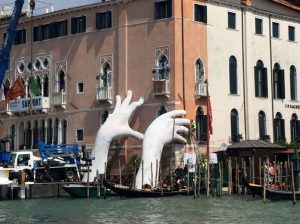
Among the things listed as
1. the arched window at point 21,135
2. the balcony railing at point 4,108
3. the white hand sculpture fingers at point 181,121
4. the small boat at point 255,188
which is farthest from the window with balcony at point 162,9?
the balcony railing at point 4,108

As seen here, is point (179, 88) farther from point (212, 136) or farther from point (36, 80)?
point (36, 80)

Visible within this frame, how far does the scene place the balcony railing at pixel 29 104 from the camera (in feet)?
161

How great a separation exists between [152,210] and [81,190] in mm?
8980

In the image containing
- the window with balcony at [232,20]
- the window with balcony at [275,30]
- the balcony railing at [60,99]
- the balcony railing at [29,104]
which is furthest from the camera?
the balcony railing at [29,104]

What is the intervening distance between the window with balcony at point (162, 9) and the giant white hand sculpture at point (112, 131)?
4.84m

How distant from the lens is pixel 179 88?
43.5m

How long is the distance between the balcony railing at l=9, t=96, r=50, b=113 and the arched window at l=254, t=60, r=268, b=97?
499 inches

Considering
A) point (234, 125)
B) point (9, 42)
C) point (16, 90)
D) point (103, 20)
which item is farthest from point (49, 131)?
point (234, 125)

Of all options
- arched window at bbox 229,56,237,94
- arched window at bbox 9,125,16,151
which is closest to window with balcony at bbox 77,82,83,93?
arched window at bbox 9,125,16,151

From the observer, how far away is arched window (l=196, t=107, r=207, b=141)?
145ft

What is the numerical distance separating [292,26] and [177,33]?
9.59 metres

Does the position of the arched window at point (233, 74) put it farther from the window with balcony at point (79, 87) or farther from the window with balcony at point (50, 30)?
the window with balcony at point (50, 30)

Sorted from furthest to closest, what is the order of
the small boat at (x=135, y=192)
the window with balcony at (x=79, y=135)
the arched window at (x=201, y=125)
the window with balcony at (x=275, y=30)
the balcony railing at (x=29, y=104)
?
the balcony railing at (x=29, y=104)
the window with balcony at (x=275, y=30)
the window with balcony at (x=79, y=135)
the arched window at (x=201, y=125)
the small boat at (x=135, y=192)

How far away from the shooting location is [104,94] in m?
45.9
